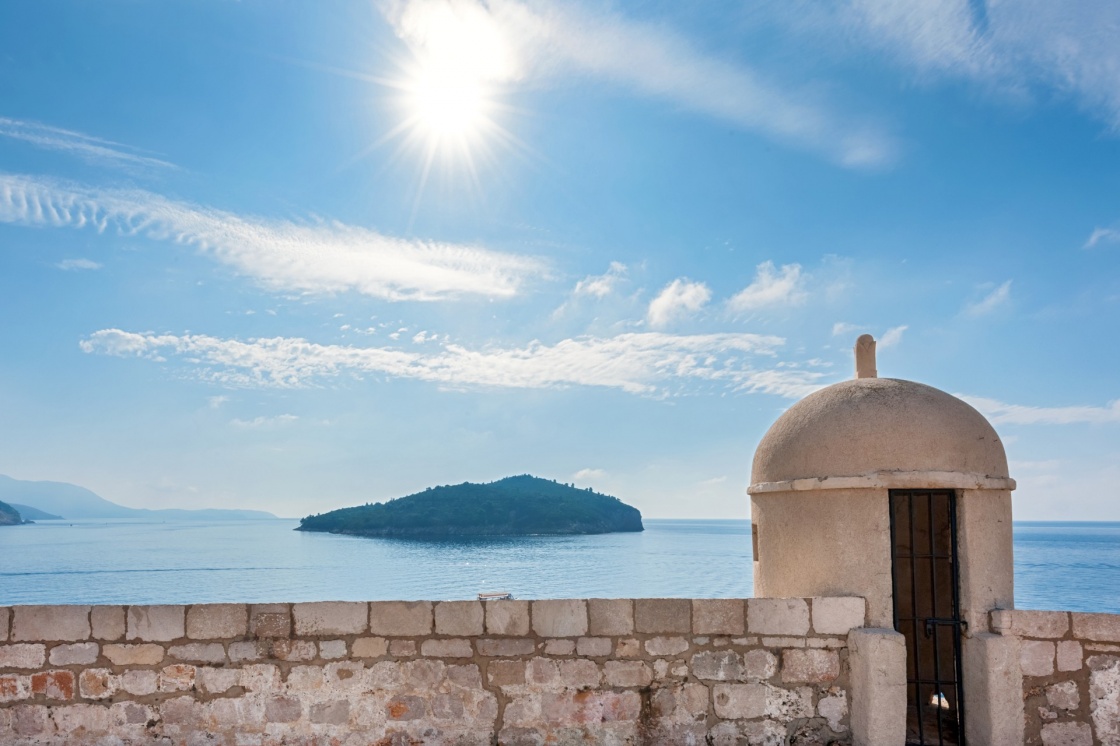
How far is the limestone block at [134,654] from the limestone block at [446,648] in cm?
151

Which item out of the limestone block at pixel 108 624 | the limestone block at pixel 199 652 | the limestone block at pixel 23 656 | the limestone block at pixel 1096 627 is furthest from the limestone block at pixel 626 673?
the limestone block at pixel 23 656

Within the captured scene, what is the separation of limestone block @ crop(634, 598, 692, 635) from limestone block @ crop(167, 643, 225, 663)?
2429mm

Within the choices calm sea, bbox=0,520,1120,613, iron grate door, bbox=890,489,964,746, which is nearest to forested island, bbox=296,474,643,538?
calm sea, bbox=0,520,1120,613

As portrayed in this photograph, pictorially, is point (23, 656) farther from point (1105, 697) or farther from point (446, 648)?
point (1105, 697)

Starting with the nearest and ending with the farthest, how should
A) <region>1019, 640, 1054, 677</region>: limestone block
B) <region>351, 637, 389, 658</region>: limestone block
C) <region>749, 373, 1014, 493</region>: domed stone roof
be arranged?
<region>351, 637, 389, 658</region>: limestone block → <region>1019, 640, 1054, 677</region>: limestone block → <region>749, 373, 1014, 493</region>: domed stone roof

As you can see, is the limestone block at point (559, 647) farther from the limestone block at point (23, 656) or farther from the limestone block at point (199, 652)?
the limestone block at point (23, 656)

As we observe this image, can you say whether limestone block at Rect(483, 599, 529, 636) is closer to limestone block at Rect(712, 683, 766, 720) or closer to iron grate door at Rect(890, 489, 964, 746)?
limestone block at Rect(712, 683, 766, 720)

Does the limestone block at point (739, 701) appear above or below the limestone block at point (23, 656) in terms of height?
below

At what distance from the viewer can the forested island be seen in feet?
338

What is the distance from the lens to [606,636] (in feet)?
15.2

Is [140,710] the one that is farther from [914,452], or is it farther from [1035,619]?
[1035,619]

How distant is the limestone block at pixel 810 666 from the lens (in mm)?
4699

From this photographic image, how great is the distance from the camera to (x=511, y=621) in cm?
461

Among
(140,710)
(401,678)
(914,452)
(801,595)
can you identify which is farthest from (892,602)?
(140,710)
